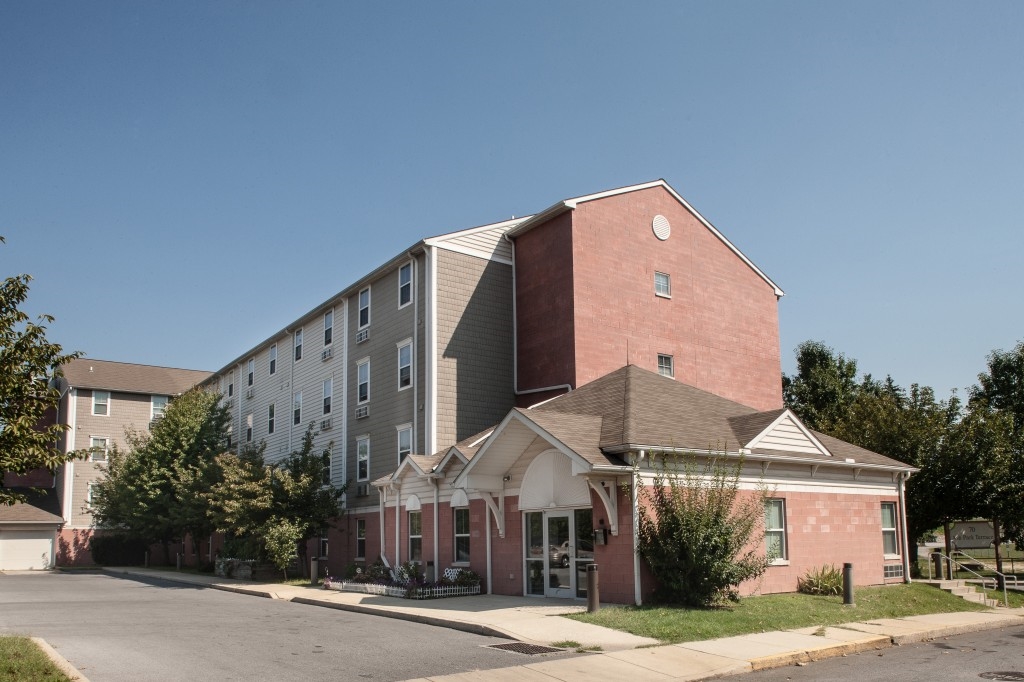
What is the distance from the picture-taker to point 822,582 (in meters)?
20.1

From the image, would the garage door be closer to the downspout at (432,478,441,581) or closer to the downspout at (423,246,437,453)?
the downspout at (423,246,437,453)

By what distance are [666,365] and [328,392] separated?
48.0ft

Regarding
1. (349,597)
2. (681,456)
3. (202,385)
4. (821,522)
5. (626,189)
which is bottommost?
(349,597)

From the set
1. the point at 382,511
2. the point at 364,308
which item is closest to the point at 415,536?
the point at 382,511

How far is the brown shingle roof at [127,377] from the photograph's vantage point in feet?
180

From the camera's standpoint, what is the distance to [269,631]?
52.5ft

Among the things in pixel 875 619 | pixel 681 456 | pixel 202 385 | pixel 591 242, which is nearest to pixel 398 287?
pixel 591 242

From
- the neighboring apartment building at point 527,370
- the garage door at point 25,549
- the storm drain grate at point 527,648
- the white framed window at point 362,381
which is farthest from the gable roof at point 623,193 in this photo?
the garage door at point 25,549

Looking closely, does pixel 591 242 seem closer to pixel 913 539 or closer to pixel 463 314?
pixel 463 314

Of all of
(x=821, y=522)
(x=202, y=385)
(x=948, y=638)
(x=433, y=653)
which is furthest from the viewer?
(x=202, y=385)

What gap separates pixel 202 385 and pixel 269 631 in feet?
133

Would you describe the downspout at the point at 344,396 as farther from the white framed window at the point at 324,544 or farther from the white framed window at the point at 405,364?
the white framed window at the point at 405,364

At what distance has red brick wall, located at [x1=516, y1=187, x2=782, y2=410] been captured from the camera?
91.8 ft

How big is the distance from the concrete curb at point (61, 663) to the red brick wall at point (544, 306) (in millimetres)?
16889
